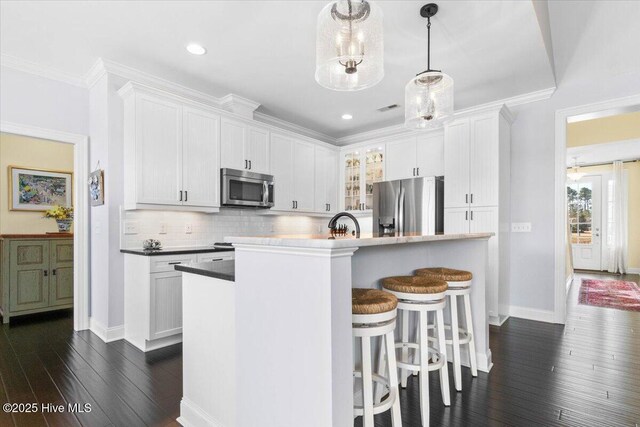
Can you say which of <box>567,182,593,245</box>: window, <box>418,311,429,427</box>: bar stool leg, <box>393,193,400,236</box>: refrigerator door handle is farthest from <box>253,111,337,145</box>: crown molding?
<box>567,182,593,245</box>: window

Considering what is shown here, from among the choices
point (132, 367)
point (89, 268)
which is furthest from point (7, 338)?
point (132, 367)

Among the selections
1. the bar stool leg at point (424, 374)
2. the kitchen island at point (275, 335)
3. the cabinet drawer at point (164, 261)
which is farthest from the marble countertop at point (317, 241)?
the cabinet drawer at point (164, 261)

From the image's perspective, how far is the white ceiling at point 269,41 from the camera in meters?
2.46

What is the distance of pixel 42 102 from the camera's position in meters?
3.32

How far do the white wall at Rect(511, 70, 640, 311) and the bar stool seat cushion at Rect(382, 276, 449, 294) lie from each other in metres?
2.60

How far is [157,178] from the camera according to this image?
334cm

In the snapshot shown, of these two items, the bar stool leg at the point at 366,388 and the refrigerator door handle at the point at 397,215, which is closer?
the bar stool leg at the point at 366,388

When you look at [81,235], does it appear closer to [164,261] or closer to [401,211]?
[164,261]

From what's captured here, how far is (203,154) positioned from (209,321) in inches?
97.3

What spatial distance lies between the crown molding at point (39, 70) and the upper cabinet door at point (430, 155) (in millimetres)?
4227

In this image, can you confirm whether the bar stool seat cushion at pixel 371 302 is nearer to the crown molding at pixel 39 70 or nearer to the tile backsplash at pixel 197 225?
the tile backsplash at pixel 197 225

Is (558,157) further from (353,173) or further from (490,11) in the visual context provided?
(353,173)

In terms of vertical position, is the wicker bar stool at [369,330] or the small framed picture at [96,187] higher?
the small framed picture at [96,187]

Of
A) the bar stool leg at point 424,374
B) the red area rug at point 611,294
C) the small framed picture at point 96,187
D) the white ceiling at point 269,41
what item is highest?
the white ceiling at point 269,41
